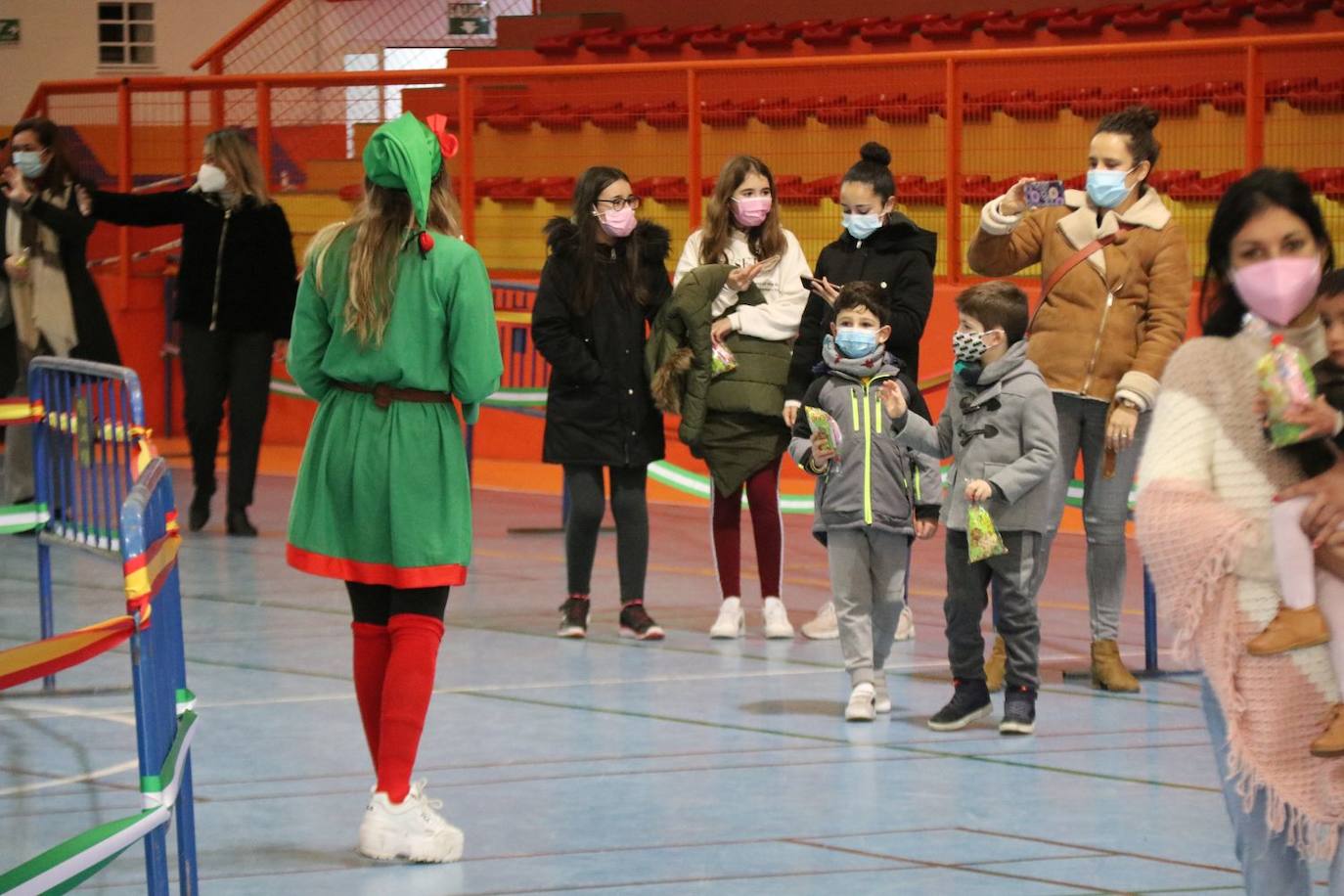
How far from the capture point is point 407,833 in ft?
15.5

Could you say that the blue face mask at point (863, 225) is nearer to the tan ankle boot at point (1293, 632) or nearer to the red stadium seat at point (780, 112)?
the tan ankle boot at point (1293, 632)

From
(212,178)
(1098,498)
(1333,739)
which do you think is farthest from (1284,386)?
(212,178)

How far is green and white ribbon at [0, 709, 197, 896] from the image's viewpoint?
2.59m

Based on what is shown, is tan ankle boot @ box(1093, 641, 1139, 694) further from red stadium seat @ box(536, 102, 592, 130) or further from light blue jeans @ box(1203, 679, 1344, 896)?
red stadium seat @ box(536, 102, 592, 130)

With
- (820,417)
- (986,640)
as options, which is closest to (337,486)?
Answer: (820,417)

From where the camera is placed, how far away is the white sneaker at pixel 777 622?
7.49 m

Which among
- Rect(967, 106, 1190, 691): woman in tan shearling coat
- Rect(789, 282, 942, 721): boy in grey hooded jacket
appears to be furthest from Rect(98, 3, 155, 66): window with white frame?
Rect(789, 282, 942, 721): boy in grey hooded jacket

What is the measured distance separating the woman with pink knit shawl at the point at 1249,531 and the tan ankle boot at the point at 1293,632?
0.03 m

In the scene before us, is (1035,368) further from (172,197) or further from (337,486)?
(172,197)

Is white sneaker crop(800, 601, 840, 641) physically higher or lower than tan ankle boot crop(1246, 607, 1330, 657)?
lower

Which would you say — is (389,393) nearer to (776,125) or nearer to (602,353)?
(602,353)

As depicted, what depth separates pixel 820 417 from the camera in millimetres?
6098

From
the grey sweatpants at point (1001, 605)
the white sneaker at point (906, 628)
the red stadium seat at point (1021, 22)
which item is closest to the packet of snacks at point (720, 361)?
the white sneaker at point (906, 628)

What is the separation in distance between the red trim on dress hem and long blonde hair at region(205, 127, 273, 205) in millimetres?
5284
